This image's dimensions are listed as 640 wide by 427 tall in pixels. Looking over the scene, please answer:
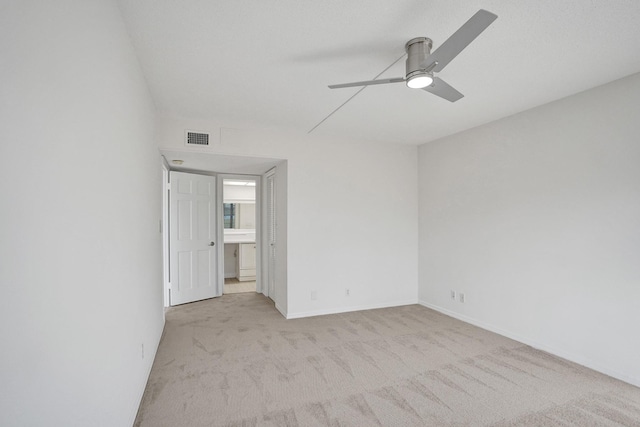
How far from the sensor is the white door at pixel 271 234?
4.76 meters

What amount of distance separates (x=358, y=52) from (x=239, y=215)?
5.48m

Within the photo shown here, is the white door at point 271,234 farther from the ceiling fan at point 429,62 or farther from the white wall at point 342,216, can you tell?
the ceiling fan at point 429,62

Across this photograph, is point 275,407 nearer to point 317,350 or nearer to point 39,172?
point 317,350

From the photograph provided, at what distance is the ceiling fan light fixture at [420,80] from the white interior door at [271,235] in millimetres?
3038

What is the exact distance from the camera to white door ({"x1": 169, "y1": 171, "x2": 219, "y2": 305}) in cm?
453

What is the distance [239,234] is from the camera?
6762 millimetres

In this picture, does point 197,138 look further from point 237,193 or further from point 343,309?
point 237,193

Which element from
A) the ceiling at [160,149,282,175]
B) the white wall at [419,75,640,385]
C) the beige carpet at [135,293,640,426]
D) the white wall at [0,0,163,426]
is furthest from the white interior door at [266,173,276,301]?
the white wall at [0,0,163,426]

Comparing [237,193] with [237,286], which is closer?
[237,286]

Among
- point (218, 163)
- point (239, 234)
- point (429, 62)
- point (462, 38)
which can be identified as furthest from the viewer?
point (239, 234)

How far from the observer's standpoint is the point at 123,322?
69.4 inches

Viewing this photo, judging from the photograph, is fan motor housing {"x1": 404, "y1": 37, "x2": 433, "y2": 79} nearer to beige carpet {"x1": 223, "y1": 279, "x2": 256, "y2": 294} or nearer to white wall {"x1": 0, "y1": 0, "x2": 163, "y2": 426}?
white wall {"x1": 0, "y1": 0, "x2": 163, "y2": 426}

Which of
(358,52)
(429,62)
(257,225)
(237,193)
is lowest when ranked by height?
(257,225)

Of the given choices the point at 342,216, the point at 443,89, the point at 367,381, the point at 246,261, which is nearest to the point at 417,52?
the point at 443,89
